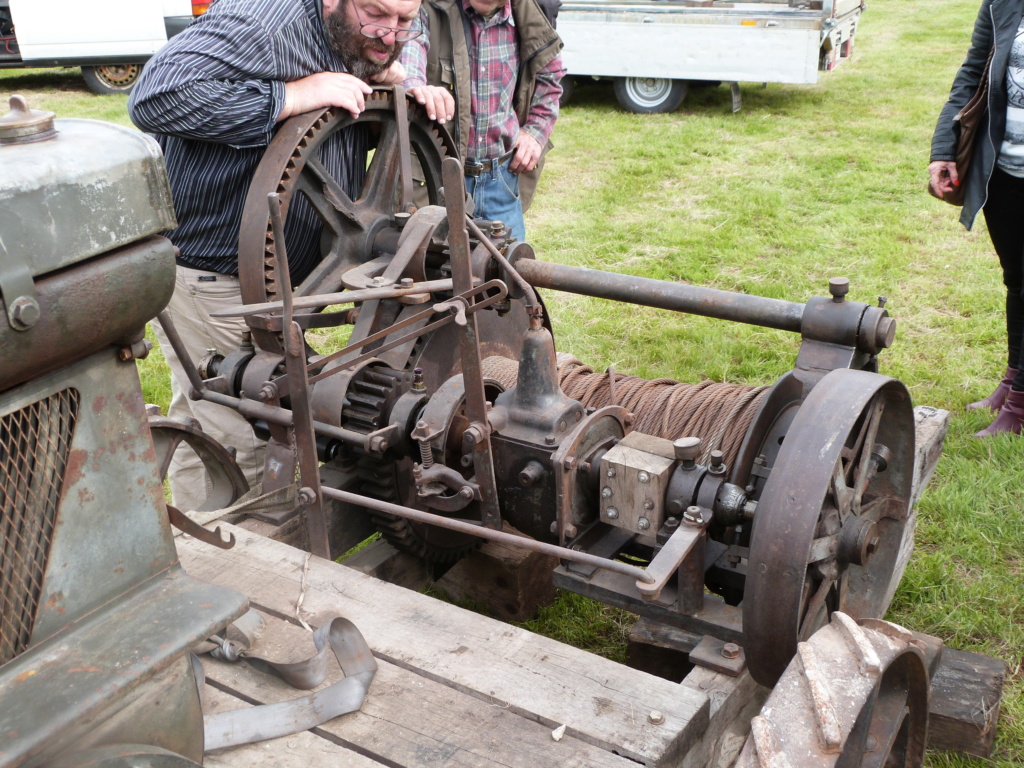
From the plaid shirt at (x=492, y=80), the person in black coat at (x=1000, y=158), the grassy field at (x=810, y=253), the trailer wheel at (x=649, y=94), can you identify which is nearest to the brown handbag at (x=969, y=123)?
the person in black coat at (x=1000, y=158)

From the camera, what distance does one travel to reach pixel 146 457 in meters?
1.46

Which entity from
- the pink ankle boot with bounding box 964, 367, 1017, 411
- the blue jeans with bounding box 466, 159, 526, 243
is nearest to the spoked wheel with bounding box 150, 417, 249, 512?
the blue jeans with bounding box 466, 159, 526, 243

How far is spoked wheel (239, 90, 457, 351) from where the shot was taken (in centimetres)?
262

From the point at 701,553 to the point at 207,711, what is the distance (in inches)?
41.4

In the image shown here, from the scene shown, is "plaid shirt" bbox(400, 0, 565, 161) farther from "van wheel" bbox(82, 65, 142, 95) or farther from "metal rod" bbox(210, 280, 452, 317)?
"van wheel" bbox(82, 65, 142, 95)

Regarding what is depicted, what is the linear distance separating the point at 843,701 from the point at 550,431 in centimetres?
89

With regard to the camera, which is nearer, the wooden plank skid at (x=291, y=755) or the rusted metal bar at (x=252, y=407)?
the wooden plank skid at (x=291, y=755)

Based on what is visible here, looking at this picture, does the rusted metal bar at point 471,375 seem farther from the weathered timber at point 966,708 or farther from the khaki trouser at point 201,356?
the weathered timber at point 966,708

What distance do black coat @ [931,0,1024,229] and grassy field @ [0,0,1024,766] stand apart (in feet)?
3.13

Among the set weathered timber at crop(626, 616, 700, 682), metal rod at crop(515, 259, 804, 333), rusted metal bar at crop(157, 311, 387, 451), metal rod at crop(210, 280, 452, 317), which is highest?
metal rod at crop(210, 280, 452, 317)

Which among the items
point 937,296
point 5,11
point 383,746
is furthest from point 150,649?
point 5,11

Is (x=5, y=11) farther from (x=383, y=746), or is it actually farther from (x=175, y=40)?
(x=383, y=746)

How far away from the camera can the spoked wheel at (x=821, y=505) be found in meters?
1.95

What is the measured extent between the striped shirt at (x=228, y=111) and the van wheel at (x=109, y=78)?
843 cm
